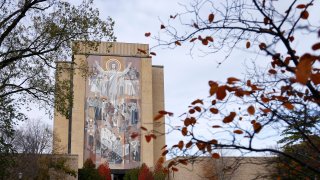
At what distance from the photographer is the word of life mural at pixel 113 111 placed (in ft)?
201

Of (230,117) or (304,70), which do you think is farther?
(230,117)

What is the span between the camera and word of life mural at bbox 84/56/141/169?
61375 mm

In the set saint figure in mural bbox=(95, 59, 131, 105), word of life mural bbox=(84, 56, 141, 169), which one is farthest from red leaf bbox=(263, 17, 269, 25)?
saint figure in mural bbox=(95, 59, 131, 105)

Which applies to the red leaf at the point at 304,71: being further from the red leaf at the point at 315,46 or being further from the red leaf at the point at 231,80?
the red leaf at the point at 231,80

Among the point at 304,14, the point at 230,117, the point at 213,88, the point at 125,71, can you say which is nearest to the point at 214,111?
the point at 230,117

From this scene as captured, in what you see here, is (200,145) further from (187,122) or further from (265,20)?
(265,20)

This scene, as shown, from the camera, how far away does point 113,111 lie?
63.2 metres

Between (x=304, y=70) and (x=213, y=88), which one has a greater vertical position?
(x=213, y=88)

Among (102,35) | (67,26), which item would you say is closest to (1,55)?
(67,26)

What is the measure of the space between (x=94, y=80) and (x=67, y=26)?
47.1 metres

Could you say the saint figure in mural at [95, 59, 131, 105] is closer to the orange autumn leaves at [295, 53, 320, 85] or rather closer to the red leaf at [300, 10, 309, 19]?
the red leaf at [300, 10, 309, 19]

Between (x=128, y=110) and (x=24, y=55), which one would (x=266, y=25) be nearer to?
(x=24, y=55)

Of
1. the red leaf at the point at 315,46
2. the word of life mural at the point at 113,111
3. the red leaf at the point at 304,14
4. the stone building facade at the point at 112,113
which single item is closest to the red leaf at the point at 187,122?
the red leaf at the point at 304,14

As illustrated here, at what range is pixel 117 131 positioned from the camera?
62562mm
